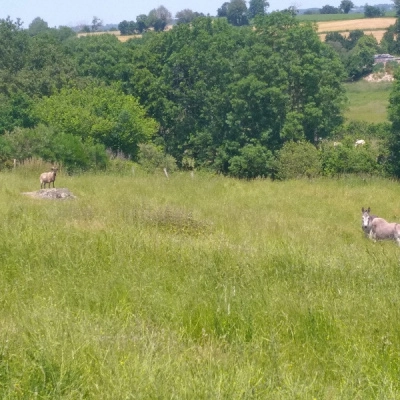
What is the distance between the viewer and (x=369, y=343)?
5.21 meters

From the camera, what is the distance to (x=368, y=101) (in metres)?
78.3

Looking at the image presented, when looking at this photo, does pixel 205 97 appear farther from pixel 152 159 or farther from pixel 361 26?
pixel 361 26

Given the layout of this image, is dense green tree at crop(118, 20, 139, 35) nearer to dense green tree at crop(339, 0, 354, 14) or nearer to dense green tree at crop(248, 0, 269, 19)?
dense green tree at crop(248, 0, 269, 19)

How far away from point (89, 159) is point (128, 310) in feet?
80.3

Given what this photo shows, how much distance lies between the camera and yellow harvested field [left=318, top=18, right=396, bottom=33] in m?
124

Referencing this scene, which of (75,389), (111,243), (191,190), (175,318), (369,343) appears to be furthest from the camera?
(191,190)

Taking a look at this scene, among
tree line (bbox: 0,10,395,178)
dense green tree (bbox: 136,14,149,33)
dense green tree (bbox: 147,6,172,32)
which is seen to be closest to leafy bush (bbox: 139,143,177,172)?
tree line (bbox: 0,10,395,178)

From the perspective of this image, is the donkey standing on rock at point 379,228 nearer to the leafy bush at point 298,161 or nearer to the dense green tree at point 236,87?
the leafy bush at point 298,161

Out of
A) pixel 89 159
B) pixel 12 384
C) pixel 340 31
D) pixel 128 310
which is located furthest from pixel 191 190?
pixel 340 31

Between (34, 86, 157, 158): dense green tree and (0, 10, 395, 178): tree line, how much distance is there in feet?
0.23

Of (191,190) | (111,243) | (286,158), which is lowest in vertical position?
(286,158)

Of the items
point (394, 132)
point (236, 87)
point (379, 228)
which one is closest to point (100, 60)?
point (236, 87)

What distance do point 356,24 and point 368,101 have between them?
57900 millimetres

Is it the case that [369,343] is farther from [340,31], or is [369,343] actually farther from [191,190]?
[340,31]
